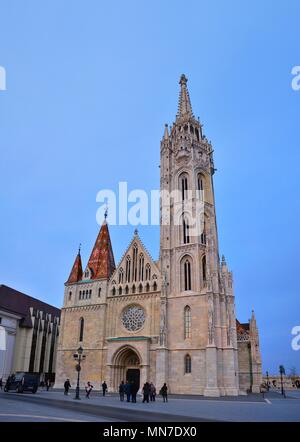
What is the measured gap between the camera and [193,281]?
3562cm

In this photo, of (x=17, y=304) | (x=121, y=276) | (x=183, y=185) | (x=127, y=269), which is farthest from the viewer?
(x=17, y=304)

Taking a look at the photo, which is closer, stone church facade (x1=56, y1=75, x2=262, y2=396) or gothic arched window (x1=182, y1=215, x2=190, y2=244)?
stone church facade (x1=56, y1=75, x2=262, y2=396)

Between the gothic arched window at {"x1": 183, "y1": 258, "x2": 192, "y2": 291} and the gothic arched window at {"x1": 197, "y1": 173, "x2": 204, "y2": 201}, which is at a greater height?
the gothic arched window at {"x1": 197, "y1": 173, "x2": 204, "y2": 201}

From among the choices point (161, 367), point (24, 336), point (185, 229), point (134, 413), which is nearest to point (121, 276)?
point (185, 229)

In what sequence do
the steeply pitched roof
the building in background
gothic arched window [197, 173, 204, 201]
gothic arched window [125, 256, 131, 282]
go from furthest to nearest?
the steeply pitched roof, the building in background, gothic arched window [197, 173, 204, 201], gothic arched window [125, 256, 131, 282]

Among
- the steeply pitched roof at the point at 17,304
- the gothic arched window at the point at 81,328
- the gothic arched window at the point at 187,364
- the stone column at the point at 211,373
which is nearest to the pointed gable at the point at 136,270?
the gothic arched window at the point at 81,328

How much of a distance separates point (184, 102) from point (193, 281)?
26.1 m

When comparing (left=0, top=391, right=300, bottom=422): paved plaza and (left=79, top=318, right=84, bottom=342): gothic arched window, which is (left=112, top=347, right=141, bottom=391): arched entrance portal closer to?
(left=79, top=318, right=84, bottom=342): gothic arched window

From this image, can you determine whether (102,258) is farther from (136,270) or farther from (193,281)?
(193,281)

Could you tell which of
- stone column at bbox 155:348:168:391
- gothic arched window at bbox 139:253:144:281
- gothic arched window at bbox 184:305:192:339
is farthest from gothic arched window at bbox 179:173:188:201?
stone column at bbox 155:348:168:391

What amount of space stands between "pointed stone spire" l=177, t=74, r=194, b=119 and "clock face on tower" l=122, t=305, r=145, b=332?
2549 cm

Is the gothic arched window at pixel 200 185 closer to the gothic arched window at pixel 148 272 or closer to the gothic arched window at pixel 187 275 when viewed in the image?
the gothic arched window at pixel 187 275

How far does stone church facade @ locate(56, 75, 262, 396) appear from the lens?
107ft

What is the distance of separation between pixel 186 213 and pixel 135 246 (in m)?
6.64
